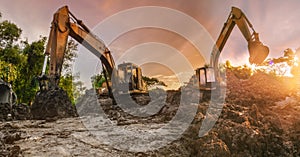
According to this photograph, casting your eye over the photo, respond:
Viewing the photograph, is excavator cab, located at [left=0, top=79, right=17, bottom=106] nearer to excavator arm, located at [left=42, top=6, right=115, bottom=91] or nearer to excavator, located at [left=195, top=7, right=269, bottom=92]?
excavator arm, located at [left=42, top=6, right=115, bottom=91]

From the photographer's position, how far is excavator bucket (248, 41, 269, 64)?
314 inches

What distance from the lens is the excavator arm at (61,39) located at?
6.99m

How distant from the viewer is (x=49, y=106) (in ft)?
20.8

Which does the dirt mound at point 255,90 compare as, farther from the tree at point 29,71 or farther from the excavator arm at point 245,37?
the tree at point 29,71

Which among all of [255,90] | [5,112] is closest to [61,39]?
[5,112]

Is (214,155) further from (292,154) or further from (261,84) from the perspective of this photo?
(261,84)

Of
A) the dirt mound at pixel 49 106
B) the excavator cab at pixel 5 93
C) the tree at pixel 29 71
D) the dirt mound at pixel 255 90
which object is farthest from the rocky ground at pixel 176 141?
the tree at pixel 29 71

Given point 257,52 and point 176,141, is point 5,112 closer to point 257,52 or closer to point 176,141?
point 176,141

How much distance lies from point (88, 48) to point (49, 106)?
3369 mm

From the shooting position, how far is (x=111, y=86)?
10102 mm

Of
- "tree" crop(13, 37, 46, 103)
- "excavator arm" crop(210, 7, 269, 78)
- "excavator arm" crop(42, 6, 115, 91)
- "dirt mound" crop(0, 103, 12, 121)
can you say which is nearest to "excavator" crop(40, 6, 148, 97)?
"excavator arm" crop(42, 6, 115, 91)

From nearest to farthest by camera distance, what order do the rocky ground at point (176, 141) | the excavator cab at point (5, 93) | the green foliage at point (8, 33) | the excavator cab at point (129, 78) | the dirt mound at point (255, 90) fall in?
the rocky ground at point (176, 141) < the dirt mound at point (255, 90) < the excavator cab at point (129, 78) < the excavator cab at point (5, 93) < the green foliage at point (8, 33)

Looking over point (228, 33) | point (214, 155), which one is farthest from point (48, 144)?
point (228, 33)

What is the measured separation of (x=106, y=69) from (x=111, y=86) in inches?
32.8
